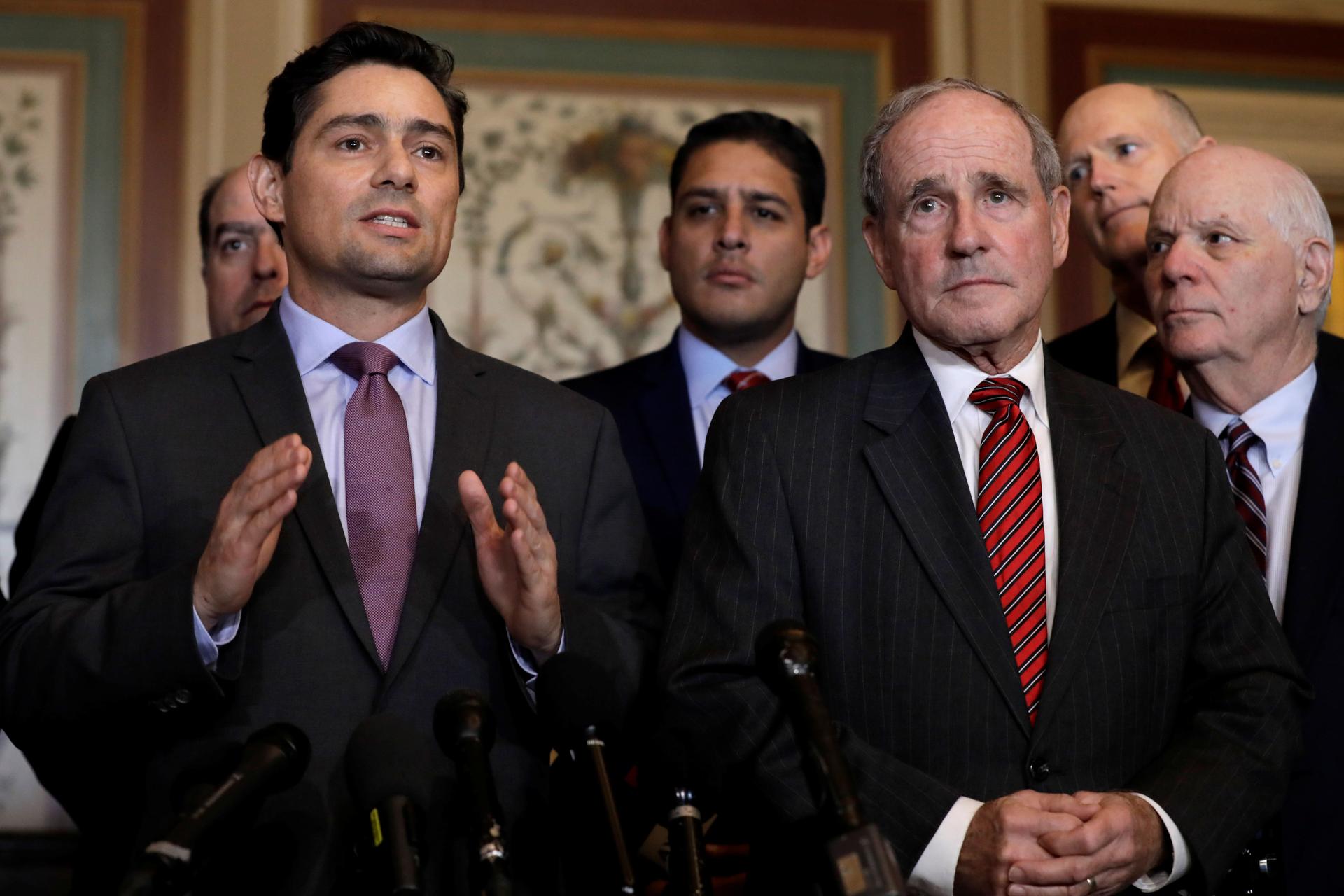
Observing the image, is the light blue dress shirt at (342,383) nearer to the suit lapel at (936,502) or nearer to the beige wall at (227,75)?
the suit lapel at (936,502)

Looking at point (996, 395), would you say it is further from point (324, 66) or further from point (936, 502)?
point (324, 66)

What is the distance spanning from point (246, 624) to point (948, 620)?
0.95 metres

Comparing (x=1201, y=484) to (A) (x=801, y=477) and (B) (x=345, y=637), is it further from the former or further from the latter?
(B) (x=345, y=637)

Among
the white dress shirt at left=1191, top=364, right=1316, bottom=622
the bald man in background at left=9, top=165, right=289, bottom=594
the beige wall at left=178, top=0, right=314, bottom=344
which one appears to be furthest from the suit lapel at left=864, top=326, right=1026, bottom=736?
the beige wall at left=178, top=0, right=314, bottom=344

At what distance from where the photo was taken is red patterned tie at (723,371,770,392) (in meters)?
3.36

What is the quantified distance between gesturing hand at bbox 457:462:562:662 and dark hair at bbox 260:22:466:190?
74cm

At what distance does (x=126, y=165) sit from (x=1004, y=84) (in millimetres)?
2739

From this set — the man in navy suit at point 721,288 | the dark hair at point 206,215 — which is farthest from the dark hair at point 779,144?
the dark hair at point 206,215

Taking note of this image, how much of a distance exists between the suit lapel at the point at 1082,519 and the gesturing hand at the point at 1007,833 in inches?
4.7

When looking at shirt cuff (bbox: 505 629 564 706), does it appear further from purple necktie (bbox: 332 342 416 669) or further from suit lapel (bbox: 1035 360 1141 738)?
suit lapel (bbox: 1035 360 1141 738)

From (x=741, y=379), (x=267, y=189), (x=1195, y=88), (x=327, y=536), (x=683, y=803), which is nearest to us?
(x=683, y=803)

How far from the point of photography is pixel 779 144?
3648 millimetres

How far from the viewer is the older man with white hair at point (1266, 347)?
8.25ft

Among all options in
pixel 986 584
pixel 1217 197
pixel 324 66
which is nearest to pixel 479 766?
pixel 986 584
